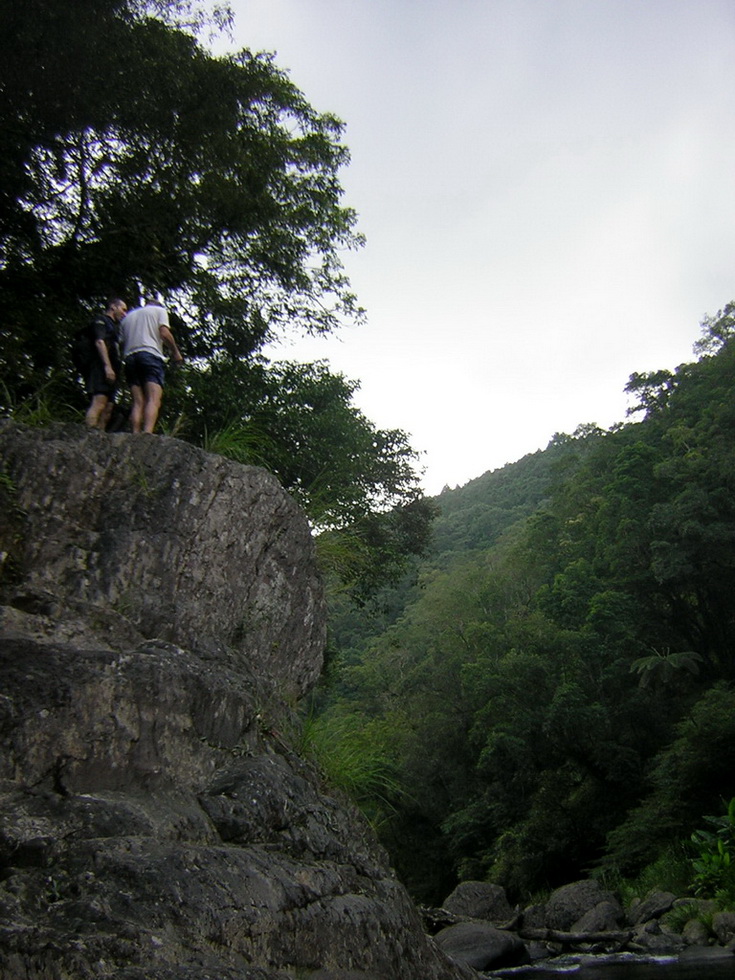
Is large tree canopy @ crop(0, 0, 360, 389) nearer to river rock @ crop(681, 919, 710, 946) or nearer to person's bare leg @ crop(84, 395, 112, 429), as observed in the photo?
person's bare leg @ crop(84, 395, 112, 429)

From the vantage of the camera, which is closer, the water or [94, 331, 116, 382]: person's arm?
[94, 331, 116, 382]: person's arm

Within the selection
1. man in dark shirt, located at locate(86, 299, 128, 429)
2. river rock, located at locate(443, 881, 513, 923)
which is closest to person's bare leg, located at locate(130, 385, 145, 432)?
man in dark shirt, located at locate(86, 299, 128, 429)

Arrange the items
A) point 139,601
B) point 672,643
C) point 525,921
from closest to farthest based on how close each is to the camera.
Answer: point 139,601 < point 525,921 < point 672,643

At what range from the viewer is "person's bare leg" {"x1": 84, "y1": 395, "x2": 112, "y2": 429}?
730cm

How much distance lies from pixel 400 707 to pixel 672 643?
12.0 metres

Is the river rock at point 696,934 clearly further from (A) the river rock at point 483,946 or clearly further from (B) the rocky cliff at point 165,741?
(B) the rocky cliff at point 165,741

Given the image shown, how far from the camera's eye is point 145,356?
7488mm

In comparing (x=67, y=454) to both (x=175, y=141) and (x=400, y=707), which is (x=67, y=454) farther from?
(x=400, y=707)

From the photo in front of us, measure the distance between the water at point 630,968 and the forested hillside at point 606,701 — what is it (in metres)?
6.89

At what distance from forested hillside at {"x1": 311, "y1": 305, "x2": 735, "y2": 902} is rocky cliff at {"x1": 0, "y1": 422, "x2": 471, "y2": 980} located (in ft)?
58.2

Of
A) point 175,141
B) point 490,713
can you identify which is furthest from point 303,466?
point 490,713

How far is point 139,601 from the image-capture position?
6039mm

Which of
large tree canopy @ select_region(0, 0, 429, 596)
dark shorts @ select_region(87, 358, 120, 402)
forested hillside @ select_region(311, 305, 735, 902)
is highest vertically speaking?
large tree canopy @ select_region(0, 0, 429, 596)

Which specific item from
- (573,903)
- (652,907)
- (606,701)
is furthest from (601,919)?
Result: (606,701)
